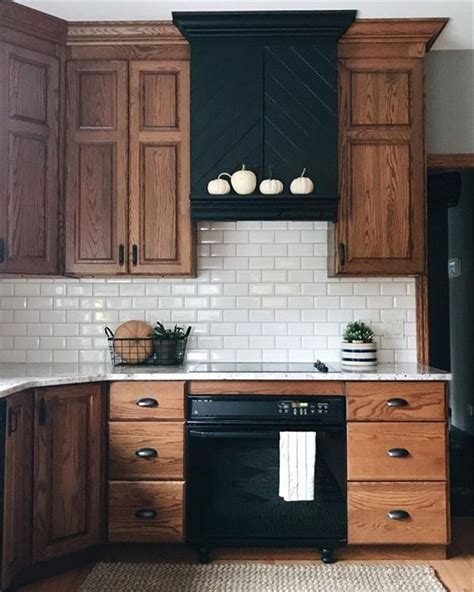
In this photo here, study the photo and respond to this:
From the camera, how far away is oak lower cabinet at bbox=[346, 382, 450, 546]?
2586mm

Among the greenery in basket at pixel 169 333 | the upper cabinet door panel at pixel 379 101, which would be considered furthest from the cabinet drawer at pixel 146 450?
the upper cabinet door panel at pixel 379 101

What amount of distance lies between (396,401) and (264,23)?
6.41 ft

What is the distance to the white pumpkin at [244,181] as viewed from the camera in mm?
2816

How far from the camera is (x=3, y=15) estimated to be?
271cm

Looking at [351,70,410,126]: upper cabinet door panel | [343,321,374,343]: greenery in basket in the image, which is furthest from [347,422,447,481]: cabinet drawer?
[351,70,410,126]: upper cabinet door panel

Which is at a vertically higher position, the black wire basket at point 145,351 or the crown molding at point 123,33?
the crown molding at point 123,33

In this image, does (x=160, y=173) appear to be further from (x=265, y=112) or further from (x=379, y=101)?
(x=379, y=101)

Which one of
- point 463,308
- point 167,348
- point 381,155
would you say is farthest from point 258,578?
point 463,308

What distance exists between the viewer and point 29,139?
2.79 metres

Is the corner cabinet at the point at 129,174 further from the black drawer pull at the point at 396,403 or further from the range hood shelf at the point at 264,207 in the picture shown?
the black drawer pull at the point at 396,403

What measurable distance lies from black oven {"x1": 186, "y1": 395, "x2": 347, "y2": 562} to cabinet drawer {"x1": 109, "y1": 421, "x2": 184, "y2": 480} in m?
0.07

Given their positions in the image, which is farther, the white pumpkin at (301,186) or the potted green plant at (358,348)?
the potted green plant at (358,348)

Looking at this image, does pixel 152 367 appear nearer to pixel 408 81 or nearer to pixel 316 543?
pixel 316 543

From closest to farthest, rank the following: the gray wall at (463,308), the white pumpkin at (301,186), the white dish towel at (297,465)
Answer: the white dish towel at (297,465)
the white pumpkin at (301,186)
the gray wall at (463,308)
